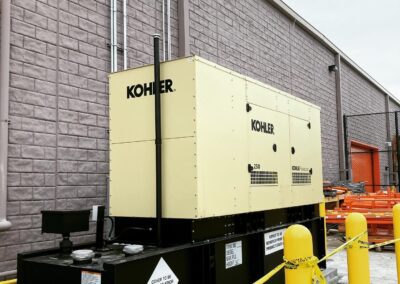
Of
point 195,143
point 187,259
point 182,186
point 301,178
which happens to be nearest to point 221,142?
point 195,143

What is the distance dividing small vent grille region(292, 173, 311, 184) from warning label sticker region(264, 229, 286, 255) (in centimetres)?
78

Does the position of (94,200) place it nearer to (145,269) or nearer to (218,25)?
(145,269)

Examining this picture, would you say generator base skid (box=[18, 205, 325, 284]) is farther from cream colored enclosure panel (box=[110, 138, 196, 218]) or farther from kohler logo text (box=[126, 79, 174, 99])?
kohler logo text (box=[126, 79, 174, 99])

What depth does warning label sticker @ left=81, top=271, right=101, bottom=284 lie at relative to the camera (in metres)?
3.14

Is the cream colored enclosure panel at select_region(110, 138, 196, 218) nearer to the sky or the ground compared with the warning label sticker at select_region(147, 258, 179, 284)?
nearer to the sky

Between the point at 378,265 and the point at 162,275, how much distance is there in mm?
5880

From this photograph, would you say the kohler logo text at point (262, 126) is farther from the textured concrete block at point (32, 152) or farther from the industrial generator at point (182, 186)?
the textured concrete block at point (32, 152)

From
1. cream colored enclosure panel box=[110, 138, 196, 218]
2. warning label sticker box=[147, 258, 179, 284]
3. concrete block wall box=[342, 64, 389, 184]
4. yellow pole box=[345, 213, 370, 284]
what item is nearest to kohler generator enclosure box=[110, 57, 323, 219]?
cream colored enclosure panel box=[110, 138, 196, 218]

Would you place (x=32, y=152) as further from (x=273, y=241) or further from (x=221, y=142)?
(x=273, y=241)

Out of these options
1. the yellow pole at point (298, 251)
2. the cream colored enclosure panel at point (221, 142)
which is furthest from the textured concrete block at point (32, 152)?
the yellow pole at point (298, 251)

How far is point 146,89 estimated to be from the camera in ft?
14.1

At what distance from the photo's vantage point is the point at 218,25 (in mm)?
9258

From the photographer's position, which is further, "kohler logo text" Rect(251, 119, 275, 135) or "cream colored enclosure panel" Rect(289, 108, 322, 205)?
"cream colored enclosure panel" Rect(289, 108, 322, 205)

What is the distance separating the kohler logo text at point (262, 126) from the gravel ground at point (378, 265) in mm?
3098
